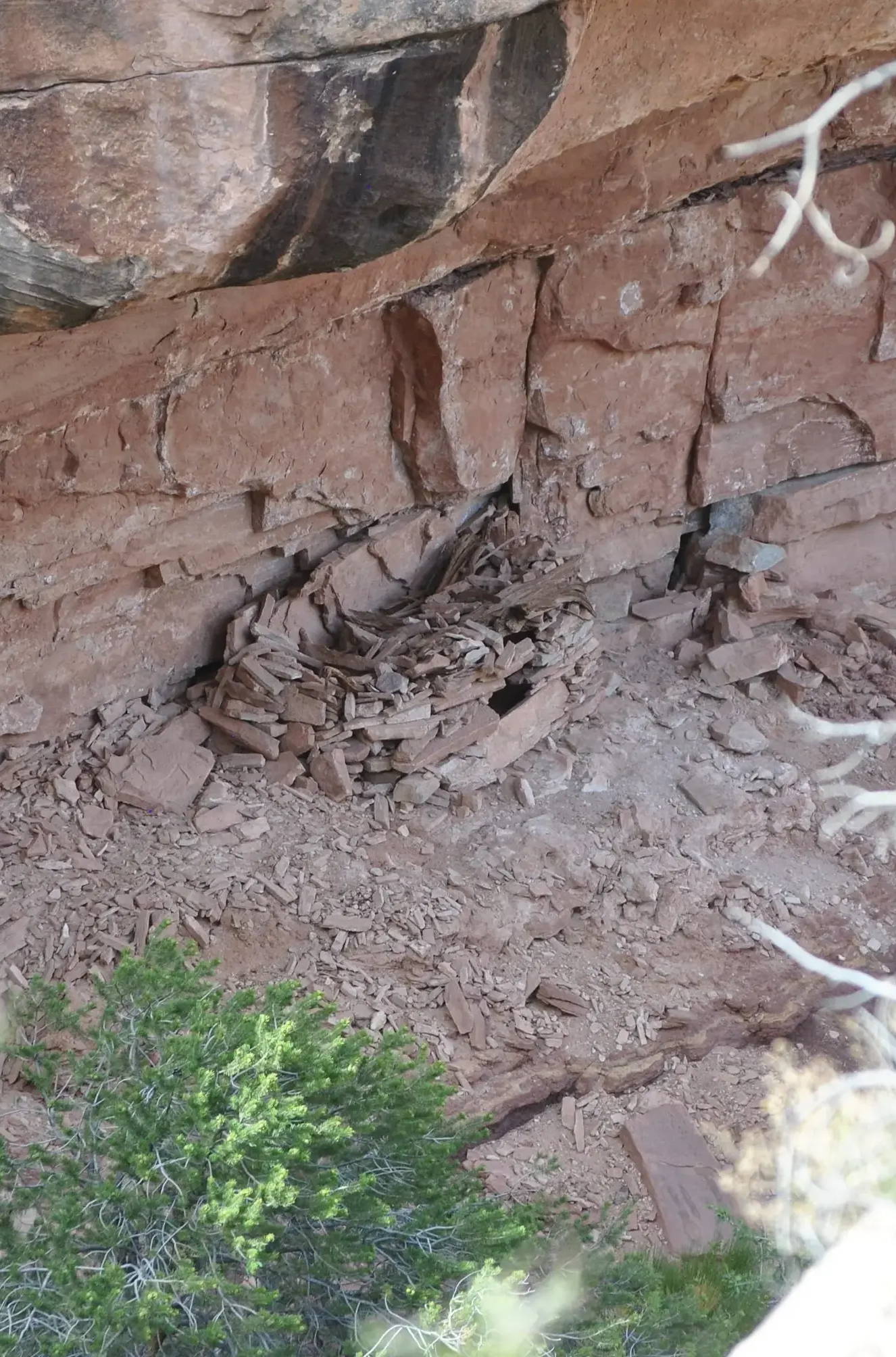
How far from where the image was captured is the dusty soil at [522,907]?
19.0ft

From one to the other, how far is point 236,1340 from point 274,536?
162 inches

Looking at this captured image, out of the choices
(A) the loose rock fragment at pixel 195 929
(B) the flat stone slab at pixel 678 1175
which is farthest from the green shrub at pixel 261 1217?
(A) the loose rock fragment at pixel 195 929

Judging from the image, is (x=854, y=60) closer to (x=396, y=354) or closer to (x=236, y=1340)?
(x=396, y=354)

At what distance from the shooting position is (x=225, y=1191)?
3.34 meters

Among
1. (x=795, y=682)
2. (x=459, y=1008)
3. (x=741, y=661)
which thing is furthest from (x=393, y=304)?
(x=795, y=682)

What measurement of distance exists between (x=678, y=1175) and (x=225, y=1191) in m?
2.91

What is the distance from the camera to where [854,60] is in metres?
6.09

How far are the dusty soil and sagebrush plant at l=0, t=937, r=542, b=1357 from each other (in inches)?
49.8

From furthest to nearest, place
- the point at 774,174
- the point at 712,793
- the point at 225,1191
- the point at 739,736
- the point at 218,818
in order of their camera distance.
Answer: the point at 739,736 → the point at 712,793 → the point at 774,174 → the point at 218,818 → the point at 225,1191

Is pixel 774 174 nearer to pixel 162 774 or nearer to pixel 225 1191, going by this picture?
pixel 162 774

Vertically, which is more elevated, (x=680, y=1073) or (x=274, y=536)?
(x=274, y=536)

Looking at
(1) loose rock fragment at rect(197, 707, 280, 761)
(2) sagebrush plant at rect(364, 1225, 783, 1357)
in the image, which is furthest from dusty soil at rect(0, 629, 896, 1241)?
(2) sagebrush plant at rect(364, 1225, 783, 1357)

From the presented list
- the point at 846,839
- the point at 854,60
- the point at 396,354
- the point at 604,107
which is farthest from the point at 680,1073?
the point at 854,60

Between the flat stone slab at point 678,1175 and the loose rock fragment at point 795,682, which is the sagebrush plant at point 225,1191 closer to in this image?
the flat stone slab at point 678,1175
